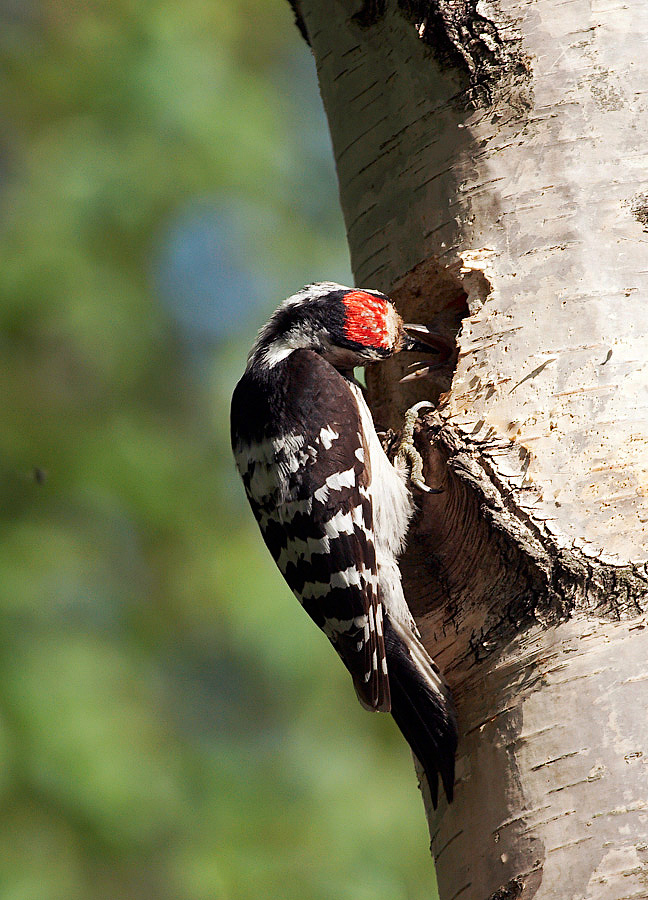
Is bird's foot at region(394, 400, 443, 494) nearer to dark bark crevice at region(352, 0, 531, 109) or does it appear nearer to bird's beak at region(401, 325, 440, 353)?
bird's beak at region(401, 325, 440, 353)

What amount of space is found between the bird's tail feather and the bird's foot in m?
0.37

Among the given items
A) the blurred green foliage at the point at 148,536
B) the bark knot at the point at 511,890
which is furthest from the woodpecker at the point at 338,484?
the blurred green foliage at the point at 148,536

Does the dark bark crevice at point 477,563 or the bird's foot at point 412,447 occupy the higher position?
the bird's foot at point 412,447

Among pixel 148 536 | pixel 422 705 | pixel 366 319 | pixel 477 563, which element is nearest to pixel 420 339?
pixel 366 319

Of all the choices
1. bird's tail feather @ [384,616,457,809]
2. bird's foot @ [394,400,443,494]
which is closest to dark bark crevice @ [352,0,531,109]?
bird's foot @ [394,400,443,494]

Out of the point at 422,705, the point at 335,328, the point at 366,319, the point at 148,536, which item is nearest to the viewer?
the point at 422,705

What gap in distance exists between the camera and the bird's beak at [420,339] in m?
2.85

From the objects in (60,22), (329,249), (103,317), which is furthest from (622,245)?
(60,22)

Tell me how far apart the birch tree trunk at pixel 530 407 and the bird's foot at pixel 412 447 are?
0.17m

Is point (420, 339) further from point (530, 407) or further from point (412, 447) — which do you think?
point (530, 407)

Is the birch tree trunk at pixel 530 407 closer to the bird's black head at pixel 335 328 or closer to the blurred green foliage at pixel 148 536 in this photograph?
the bird's black head at pixel 335 328

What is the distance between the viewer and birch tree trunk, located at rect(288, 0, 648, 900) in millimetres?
1883

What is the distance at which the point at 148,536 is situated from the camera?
522 cm

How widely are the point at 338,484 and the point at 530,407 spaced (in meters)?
0.82
